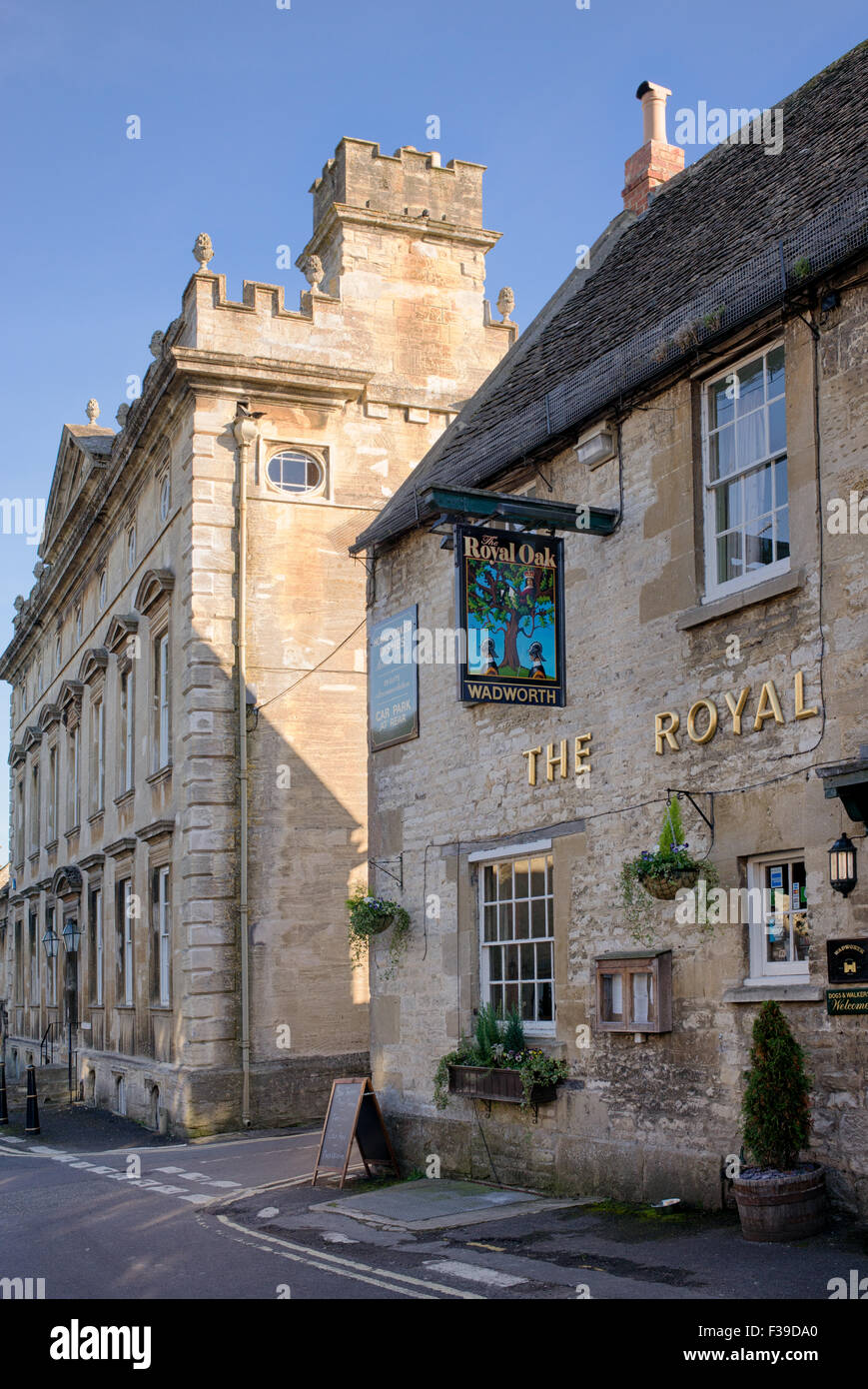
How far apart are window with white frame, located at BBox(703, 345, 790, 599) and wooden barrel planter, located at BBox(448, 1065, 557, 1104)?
452 centimetres

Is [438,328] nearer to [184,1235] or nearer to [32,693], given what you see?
[184,1235]

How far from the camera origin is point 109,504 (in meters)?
27.2

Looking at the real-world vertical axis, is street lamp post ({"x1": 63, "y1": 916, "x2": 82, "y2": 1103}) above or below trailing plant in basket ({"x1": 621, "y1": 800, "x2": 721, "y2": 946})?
below

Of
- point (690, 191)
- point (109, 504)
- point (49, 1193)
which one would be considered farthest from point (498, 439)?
point (109, 504)

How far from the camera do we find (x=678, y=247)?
13.9m

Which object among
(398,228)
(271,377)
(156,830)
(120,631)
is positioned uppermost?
(398,228)

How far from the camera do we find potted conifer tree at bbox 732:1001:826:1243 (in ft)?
28.6

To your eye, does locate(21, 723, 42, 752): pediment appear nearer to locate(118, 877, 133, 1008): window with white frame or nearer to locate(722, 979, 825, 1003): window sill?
locate(118, 877, 133, 1008): window with white frame

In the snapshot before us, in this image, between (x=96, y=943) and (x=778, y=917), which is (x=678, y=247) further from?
(x=96, y=943)

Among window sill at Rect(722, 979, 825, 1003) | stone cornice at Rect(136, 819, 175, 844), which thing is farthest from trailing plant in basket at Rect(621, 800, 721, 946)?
stone cornice at Rect(136, 819, 175, 844)

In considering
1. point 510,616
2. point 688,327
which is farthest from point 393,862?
point 688,327

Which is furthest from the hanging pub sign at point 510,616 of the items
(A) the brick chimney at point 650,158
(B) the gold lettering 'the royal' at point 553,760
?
(A) the brick chimney at point 650,158

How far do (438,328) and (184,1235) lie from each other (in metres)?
16.0

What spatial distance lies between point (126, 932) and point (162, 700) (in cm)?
491
